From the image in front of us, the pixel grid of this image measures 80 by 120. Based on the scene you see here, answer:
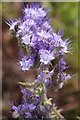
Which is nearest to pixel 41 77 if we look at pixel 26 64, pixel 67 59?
pixel 26 64

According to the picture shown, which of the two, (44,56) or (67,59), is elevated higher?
(67,59)

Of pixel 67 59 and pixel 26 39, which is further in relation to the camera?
pixel 67 59

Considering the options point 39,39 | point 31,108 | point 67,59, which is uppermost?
point 67,59

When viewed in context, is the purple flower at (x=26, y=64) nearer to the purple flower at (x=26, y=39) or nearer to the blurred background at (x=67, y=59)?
the purple flower at (x=26, y=39)

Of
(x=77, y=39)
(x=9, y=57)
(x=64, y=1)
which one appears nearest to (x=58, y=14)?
(x=64, y=1)

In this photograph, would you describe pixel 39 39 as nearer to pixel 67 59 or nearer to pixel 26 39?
pixel 26 39

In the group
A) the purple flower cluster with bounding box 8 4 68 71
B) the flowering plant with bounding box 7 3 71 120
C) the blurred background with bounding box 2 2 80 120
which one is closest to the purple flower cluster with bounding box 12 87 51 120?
the flowering plant with bounding box 7 3 71 120
